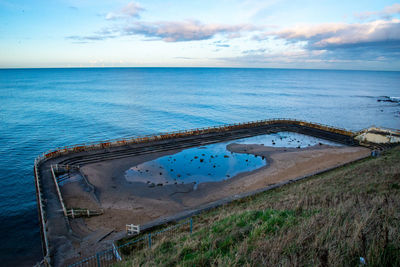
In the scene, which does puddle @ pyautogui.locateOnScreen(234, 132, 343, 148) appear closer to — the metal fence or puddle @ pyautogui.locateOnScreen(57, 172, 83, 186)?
puddle @ pyautogui.locateOnScreen(57, 172, 83, 186)

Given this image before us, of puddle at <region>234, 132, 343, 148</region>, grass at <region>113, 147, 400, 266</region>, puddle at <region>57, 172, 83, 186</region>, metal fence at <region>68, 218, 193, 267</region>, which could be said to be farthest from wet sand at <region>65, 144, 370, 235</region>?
grass at <region>113, 147, 400, 266</region>

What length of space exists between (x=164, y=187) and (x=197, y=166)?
796 cm

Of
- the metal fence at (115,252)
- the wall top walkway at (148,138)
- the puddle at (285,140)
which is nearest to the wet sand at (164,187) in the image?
the puddle at (285,140)

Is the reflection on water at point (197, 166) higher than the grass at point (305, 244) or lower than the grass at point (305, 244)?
lower

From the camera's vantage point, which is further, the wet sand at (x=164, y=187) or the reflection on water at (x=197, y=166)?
the reflection on water at (x=197, y=166)

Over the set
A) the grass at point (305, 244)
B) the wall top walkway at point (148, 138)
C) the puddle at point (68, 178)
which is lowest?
the puddle at point (68, 178)

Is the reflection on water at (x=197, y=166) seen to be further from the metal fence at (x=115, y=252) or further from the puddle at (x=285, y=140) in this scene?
the metal fence at (x=115, y=252)

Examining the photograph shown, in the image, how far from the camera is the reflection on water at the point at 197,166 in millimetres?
30344

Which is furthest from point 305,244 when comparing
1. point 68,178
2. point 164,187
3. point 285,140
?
point 285,140

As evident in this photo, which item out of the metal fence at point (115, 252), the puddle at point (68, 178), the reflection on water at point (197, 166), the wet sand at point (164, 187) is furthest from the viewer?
the reflection on water at point (197, 166)

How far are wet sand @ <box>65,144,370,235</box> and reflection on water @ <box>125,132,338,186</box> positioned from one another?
3.89ft

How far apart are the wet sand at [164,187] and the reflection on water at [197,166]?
3.89 feet

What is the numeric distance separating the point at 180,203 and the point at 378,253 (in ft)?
66.1

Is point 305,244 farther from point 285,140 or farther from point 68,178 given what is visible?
point 285,140
